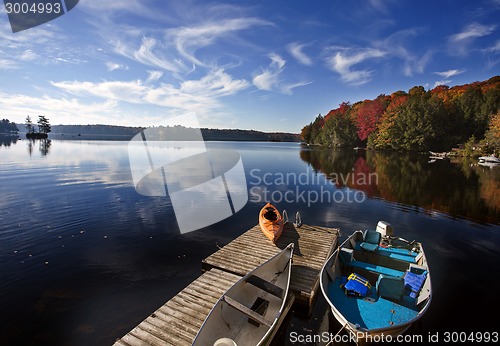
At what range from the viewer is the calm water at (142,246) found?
11766 mm

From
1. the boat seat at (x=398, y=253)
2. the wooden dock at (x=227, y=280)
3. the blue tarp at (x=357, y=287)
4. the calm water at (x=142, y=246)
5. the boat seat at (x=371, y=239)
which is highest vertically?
the boat seat at (x=371, y=239)

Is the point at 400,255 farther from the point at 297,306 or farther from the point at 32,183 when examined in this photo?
the point at 32,183

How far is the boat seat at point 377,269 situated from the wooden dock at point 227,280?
6.65ft

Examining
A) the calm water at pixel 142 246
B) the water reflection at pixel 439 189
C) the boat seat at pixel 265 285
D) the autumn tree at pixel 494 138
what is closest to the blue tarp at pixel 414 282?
the calm water at pixel 142 246

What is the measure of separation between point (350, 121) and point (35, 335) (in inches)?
5977

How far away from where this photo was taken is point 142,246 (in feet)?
61.6

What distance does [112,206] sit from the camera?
2764cm

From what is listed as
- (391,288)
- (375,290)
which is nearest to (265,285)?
(375,290)

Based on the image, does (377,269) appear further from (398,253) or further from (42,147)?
(42,147)

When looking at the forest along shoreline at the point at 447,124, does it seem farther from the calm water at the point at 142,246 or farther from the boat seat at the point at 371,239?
the boat seat at the point at 371,239

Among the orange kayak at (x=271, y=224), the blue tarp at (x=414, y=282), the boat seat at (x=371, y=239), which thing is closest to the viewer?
the blue tarp at (x=414, y=282)

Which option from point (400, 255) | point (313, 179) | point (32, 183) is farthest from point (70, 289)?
point (313, 179)

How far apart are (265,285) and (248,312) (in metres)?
2.09

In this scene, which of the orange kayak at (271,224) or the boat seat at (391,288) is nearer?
the boat seat at (391,288)
